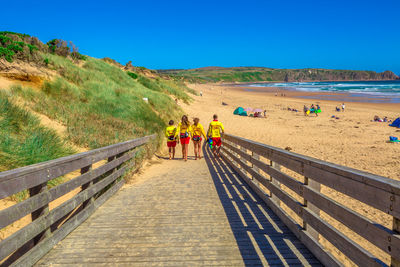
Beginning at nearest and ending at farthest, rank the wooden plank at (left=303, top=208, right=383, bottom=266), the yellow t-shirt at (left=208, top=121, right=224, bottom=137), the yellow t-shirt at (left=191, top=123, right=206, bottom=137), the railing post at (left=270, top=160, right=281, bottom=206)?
1. the wooden plank at (left=303, top=208, right=383, bottom=266)
2. the railing post at (left=270, top=160, right=281, bottom=206)
3. the yellow t-shirt at (left=208, top=121, right=224, bottom=137)
4. the yellow t-shirt at (left=191, top=123, right=206, bottom=137)

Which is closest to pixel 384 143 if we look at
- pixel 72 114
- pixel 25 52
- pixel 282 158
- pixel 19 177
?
pixel 282 158

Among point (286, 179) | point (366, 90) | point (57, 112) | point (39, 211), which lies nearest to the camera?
point (39, 211)

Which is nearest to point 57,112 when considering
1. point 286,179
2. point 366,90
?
point 286,179

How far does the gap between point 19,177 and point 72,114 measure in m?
7.12

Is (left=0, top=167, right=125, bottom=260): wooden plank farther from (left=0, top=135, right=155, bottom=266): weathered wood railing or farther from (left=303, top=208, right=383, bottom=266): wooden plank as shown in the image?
(left=303, top=208, right=383, bottom=266): wooden plank

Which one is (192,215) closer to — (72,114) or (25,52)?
(72,114)

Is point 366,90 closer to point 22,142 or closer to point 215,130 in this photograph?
point 215,130

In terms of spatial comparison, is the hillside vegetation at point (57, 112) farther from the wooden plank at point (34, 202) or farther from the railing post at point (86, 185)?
the wooden plank at point (34, 202)

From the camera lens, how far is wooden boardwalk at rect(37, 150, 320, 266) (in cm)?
331

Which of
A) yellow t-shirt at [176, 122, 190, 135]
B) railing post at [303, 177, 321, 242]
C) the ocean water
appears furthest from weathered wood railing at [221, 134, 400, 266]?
the ocean water

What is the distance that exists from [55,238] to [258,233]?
2627mm

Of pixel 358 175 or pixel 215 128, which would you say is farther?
pixel 215 128

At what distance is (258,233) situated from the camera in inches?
157

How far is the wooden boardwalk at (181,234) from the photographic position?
3.31 metres
